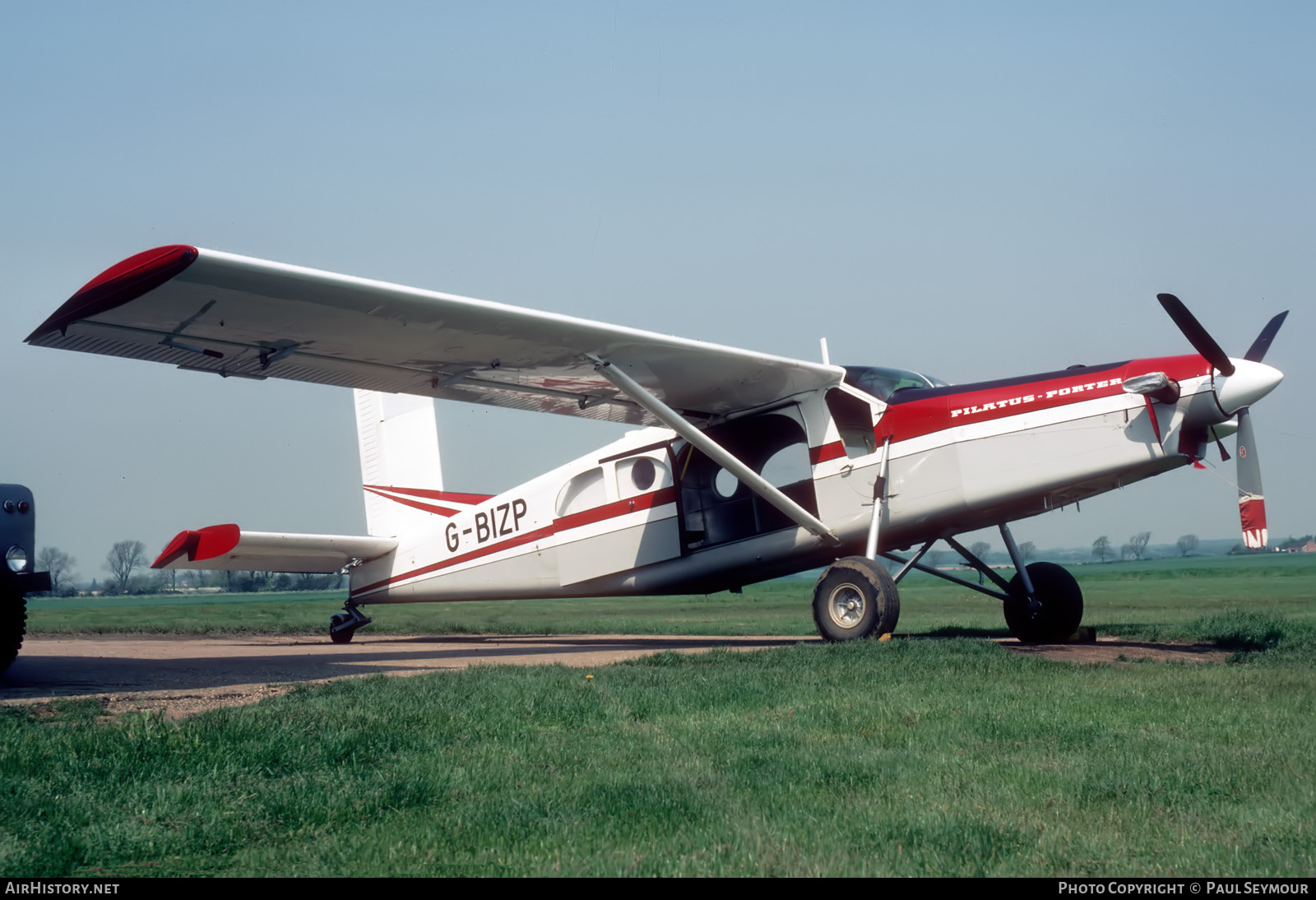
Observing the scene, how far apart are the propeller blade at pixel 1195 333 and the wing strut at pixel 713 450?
3.97 meters

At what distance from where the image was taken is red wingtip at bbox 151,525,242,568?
1207 centimetres

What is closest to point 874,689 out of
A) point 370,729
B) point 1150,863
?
point 370,729

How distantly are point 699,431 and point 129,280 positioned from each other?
6052 mm

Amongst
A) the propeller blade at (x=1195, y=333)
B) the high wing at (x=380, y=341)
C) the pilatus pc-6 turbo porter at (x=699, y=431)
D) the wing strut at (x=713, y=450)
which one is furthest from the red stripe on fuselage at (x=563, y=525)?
the propeller blade at (x=1195, y=333)

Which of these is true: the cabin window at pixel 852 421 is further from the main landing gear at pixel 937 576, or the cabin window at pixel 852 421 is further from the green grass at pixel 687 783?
the green grass at pixel 687 783

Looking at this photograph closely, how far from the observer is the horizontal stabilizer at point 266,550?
1226 cm

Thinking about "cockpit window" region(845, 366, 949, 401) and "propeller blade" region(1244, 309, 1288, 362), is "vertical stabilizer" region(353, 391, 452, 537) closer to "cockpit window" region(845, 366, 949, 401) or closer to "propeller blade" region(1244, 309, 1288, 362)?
"cockpit window" region(845, 366, 949, 401)

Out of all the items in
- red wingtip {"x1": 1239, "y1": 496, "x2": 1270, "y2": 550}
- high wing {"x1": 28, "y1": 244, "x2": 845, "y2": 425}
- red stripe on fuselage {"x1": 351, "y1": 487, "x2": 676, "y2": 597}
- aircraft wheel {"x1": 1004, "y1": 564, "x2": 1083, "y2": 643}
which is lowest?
aircraft wheel {"x1": 1004, "y1": 564, "x2": 1083, "y2": 643}

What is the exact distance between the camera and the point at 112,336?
880 cm

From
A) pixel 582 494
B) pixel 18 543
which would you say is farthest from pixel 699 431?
pixel 18 543

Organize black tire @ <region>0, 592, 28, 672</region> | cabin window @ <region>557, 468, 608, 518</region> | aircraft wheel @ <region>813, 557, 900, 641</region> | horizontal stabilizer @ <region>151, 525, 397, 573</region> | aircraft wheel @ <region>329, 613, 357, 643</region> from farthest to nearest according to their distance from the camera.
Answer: aircraft wheel @ <region>329, 613, 357, 643</region>
cabin window @ <region>557, 468, 608, 518</region>
horizontal stabilizer @ <region>151, 525, 397, 573</region>
aircraft wheel @ <region>813, 557, 900, 641</region>
black tire @ <region>0, 592, 28, 672</region>

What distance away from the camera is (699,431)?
37.6ft

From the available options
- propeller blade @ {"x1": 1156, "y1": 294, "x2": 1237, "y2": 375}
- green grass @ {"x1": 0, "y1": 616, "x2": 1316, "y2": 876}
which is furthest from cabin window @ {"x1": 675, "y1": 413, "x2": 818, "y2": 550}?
green grass @ {"x1": 0, "y1": 616, "x2": 1316, "y2": 876}

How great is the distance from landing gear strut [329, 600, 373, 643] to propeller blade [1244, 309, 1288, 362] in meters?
12.0
